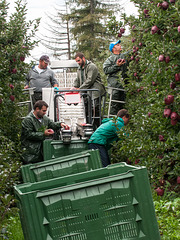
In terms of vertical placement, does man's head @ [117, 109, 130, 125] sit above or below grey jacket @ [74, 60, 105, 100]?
below

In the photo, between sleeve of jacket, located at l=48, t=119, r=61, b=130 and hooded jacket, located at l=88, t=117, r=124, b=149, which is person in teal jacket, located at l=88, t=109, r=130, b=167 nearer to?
hooded jacket, located at l=88, t=117, r=124, b=149

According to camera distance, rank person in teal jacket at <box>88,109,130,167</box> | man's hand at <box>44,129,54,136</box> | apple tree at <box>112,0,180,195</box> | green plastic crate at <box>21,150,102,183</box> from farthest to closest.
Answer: man's hand at <box>44,129,54,136</box> < person in teal jacket at <box>88,109,130,167</box> < apple tree at <box>112,0,180,195</box> < green plastic crate at <box>21,150,102,183</box>

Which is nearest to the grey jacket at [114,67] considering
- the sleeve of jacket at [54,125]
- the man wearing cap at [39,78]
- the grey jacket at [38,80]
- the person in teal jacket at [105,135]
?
the man wearing cap at [39,78]

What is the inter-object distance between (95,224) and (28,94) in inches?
278

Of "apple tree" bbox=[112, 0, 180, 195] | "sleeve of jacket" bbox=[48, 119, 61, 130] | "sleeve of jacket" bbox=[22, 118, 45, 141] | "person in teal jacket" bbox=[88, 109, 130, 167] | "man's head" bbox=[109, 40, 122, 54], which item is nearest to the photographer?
"apple tree" bbox=[112, 0, 180, 195]

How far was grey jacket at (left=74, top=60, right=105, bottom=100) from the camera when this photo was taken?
950 cm

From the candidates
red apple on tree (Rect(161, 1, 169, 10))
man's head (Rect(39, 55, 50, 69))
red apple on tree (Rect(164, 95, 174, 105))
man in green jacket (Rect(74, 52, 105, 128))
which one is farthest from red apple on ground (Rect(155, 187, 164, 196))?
man's head (Rect(39, 55, 50, 69))

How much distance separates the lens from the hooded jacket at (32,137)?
7.80 metres

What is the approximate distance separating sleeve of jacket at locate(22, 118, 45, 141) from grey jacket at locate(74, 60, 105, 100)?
200cm

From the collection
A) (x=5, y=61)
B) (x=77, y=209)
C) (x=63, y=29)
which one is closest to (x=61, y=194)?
(x=77, y=209)

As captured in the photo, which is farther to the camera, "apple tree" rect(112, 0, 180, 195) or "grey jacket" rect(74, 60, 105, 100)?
"grey jacket" rect(74, 60, 105, 100)

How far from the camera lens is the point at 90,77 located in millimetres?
9492

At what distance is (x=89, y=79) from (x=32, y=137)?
90.9 inches

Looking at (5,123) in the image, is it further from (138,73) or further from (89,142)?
(138,73)
